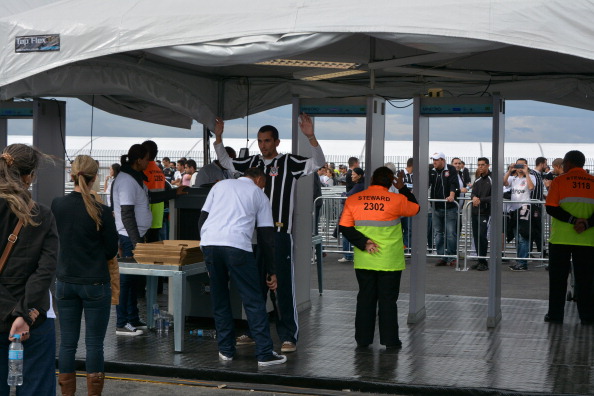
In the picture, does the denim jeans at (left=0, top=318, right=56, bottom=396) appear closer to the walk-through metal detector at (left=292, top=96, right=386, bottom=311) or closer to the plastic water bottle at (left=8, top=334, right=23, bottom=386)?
the plastic water bottle at (left=8, top=334, right=23, bottom=386)

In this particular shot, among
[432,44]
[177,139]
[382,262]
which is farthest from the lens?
[177,139]

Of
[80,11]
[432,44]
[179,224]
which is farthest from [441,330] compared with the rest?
[80,11]

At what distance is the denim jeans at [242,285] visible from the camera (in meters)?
7.70

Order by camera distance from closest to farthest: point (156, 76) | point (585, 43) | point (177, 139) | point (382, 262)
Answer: point (585, 43)
point (382, 262)
point (156, 76)
point (177, 139)

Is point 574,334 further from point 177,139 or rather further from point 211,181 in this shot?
point 177,139

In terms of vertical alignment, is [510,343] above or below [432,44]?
below

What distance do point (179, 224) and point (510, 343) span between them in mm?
3925

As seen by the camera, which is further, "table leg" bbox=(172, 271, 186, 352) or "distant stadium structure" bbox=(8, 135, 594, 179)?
"distant stadium structure" bbox=(8, 135, 594, 179)

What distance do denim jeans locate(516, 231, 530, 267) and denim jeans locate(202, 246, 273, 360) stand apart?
9.47 meters

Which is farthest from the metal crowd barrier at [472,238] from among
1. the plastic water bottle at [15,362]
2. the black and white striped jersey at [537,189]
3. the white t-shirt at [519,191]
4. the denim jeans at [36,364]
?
the plastic water bottle at [15,362]

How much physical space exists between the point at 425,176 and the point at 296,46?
3.80 meters

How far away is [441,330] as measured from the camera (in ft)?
32.1

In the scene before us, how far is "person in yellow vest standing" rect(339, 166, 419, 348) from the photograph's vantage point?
852 centimetres

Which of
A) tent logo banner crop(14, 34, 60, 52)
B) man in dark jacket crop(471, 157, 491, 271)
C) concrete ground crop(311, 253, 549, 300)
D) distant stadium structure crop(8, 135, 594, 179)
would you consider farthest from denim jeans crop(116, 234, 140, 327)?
distant stadium structure crop(8, 135, 594, 179)
